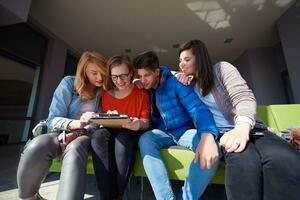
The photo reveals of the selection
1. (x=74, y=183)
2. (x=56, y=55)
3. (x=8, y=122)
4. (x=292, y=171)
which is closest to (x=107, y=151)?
(x=74, y=183)

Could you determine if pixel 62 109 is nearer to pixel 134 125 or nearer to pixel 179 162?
pixel 134 125

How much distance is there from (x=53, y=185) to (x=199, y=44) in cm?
155

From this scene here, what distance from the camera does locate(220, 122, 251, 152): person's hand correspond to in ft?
2.24

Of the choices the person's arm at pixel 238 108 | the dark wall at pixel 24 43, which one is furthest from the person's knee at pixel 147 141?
the dark wall at pixel 24 43

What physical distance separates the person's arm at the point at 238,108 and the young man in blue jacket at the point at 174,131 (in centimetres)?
8

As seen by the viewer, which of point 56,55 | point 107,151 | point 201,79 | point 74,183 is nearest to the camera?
point 74,183

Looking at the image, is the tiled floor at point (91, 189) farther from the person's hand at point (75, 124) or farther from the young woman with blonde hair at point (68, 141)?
the person's hand at point (75, 124)

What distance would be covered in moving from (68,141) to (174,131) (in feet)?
2.10

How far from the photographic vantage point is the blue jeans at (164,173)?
0.79m

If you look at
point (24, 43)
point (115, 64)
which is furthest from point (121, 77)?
point (24, 43)

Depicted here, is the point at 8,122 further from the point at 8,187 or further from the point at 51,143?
the point at 51,143

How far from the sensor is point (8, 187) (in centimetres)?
133

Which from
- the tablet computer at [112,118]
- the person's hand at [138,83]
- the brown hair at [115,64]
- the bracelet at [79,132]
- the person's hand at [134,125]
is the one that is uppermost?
the brown hair at [115,64]

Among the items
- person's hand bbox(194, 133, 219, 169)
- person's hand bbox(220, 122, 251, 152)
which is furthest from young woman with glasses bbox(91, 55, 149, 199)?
person's hand bbox(220, 122, 251, 152)
